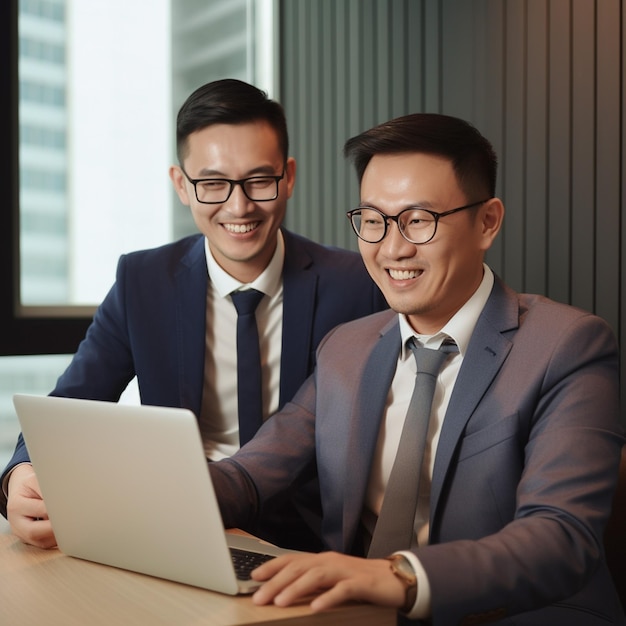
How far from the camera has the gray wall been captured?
2459 millimetres

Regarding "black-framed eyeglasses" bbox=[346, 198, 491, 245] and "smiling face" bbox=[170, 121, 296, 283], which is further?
"smiling face" bbox=[170, 121, 296, 283]

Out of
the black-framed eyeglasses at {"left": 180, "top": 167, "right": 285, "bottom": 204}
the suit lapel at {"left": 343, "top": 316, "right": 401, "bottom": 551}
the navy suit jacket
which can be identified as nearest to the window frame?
the navy suit jacket

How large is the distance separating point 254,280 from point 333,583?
1255 millimetres

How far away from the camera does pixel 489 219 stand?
6.07ft

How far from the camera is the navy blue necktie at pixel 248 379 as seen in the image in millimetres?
2277

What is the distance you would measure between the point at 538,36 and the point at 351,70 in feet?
3.47

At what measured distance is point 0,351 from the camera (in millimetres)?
3422

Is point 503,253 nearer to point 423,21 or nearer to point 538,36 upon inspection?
point 538,36

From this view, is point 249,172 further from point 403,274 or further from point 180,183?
point 403,274

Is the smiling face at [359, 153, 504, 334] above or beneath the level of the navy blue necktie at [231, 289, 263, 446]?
above

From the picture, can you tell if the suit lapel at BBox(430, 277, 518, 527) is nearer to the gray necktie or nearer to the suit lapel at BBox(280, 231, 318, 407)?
the gray necktie

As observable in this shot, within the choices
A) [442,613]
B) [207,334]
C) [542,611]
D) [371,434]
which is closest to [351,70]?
[207,334]

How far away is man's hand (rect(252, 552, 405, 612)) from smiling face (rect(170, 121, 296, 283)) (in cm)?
118

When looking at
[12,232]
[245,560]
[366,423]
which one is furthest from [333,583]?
[12,232]
